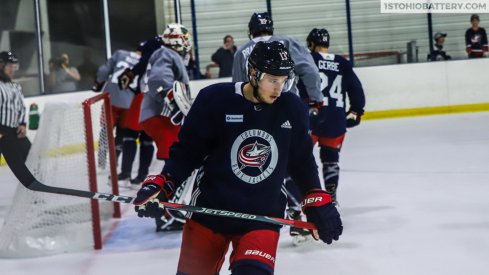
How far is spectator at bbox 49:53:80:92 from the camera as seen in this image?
10617mm

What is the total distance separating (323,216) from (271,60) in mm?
475

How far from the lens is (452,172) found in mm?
6633

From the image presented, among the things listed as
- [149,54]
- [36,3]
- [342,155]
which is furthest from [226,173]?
[36,3]

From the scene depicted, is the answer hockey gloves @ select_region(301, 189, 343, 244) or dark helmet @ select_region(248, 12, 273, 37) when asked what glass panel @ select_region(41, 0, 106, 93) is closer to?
dark helmet @ select_region(248, 12, 273, 37)

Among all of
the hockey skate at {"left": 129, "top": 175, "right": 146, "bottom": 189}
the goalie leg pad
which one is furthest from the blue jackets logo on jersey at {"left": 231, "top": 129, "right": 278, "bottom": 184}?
the hockey skate at {"left": 129, "top": 175, "right": 146, "bottom": 189}

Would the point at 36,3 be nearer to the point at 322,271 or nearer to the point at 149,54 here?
the point at 149,54

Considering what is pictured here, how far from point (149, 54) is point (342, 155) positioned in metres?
2.75

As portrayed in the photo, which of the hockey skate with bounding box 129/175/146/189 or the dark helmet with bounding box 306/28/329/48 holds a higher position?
the dark helmet with bounding box 306/28/329/48

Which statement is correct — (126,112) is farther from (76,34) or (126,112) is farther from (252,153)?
(76,34)

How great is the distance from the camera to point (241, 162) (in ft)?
8.82

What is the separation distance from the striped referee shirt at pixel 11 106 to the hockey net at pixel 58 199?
125 centimetres

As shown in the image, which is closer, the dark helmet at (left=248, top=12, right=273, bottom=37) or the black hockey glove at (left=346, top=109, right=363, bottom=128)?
the dark helmet at (left=248, top=12, right=273, bottom=37)

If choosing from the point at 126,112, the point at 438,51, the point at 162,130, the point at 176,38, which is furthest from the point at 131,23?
the point at 176,38

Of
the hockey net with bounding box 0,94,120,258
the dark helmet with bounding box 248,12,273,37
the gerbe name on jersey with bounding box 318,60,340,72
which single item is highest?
the dark helmet with bounding box 248,12,273,37
